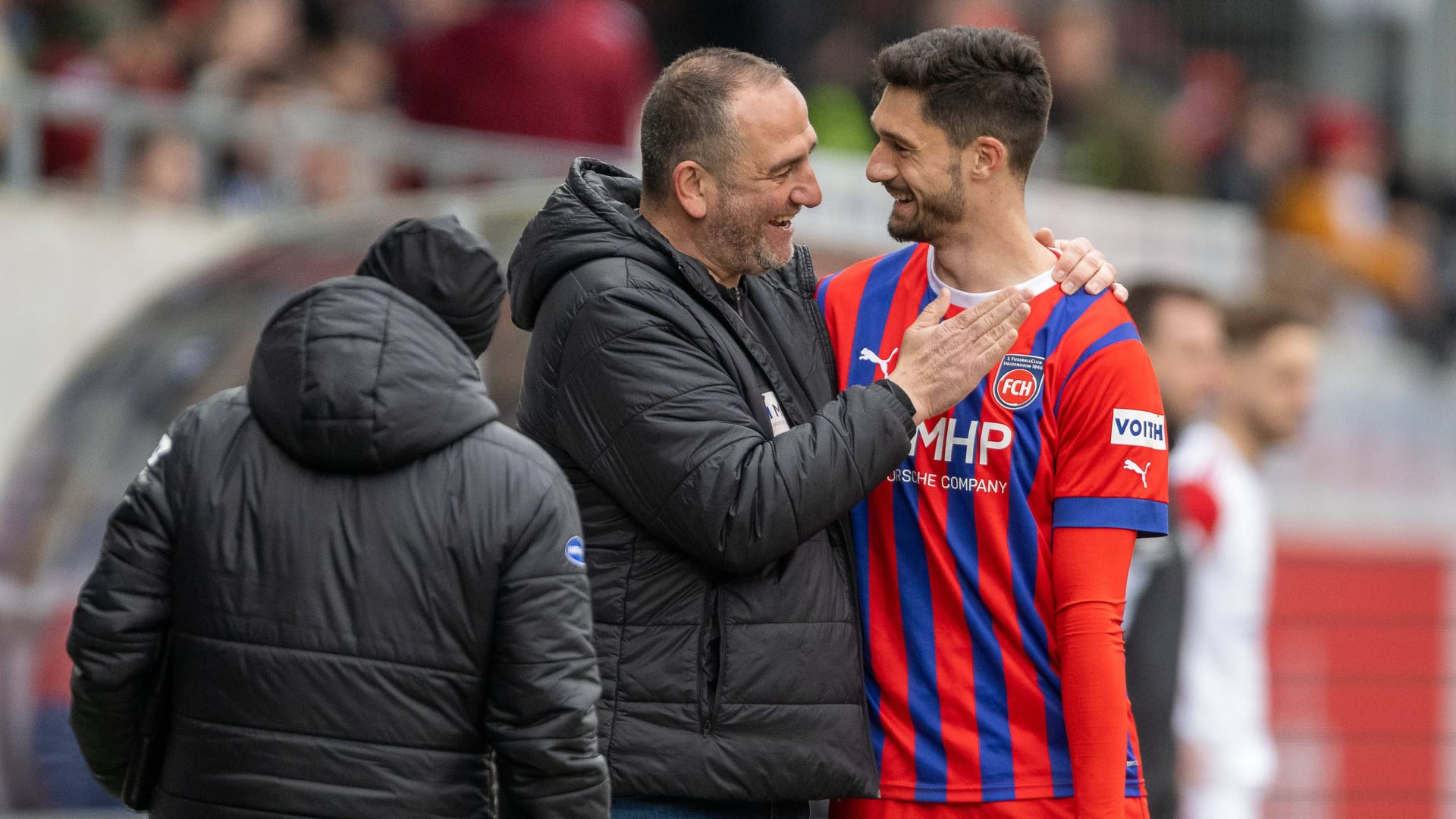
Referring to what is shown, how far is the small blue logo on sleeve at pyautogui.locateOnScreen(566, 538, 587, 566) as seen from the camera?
9.70ft

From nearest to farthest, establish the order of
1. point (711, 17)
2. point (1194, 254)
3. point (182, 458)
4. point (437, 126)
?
point (182, 458), point (437, 126), point (711, 17), point (1194, 254)

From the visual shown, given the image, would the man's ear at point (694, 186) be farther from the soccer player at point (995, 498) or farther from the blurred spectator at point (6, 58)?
the blurred spectator at point (6, 58)

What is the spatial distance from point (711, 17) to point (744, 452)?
22.0 feet

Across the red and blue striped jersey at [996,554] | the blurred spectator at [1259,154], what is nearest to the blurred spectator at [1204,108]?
the blurred spectator at [1259,154]

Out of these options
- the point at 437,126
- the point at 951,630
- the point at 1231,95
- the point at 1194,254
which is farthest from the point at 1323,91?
the point at 951,630

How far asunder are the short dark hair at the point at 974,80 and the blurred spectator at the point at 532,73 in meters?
4.70

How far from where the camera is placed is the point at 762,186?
3.31 meters

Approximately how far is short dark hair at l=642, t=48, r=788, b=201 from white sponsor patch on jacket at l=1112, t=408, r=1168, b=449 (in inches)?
30.6

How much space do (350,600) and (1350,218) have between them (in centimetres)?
1343

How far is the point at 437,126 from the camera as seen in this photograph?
8.90 m

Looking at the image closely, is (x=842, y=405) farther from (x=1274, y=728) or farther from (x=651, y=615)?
(x=1274, y=728)

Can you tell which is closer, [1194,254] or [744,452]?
[744,452]

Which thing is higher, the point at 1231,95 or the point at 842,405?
the point at 1231,95

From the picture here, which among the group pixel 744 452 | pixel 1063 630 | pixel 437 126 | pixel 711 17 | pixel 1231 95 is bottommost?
pixel 1063 630
